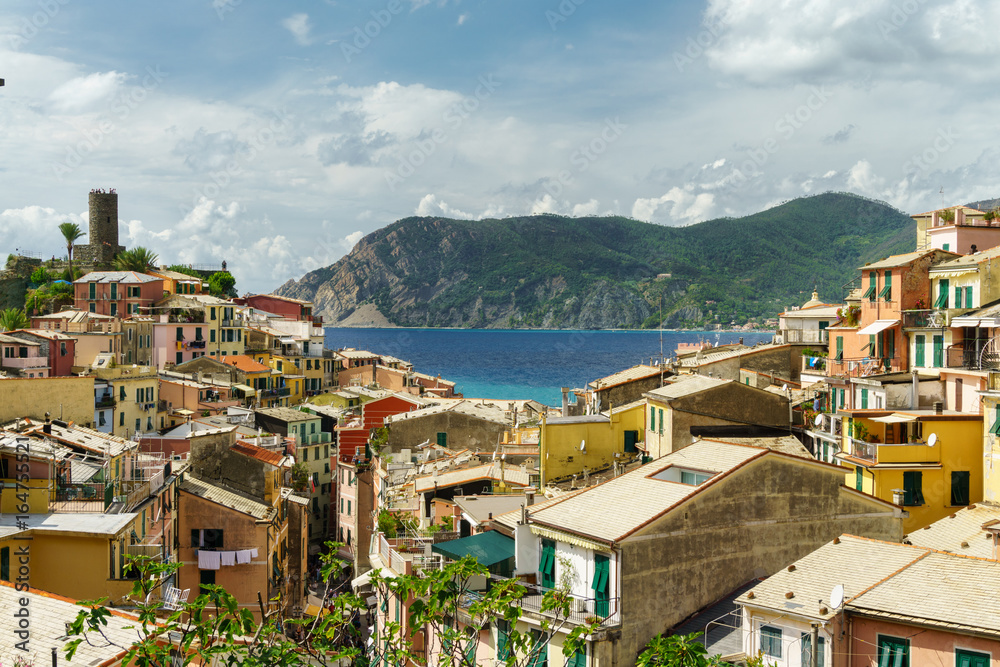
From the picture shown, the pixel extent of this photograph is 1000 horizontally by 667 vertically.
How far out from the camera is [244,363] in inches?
2785

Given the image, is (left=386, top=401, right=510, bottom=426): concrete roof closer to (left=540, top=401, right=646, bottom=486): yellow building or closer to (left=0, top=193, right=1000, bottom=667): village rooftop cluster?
(left=0, top=193, right=1000, bottom=667): village rooftop cluster

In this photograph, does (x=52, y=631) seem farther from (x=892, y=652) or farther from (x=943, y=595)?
(x=943, y=595)

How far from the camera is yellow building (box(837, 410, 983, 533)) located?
26766mm

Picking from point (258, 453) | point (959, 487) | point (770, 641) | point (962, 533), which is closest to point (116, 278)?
point (258, 453)

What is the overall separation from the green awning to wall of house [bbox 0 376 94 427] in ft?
65.9

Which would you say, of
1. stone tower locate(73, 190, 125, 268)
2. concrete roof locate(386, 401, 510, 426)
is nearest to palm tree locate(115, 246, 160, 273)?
stone tower locate(73, 190, 125, 268)

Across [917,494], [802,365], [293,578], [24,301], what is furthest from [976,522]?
[24,301]

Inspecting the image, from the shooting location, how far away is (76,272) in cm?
9200

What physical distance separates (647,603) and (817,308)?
31.7 meters

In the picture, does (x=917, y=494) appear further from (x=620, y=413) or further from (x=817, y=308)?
(x=817, y=308)

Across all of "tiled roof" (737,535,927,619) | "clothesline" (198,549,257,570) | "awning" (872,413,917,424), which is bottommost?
"clothesline" (198,549,257,570)

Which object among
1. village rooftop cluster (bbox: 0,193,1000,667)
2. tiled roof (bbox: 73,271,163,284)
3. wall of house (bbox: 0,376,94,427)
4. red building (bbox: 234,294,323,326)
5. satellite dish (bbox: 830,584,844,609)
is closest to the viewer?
satellite dish (bbox: 830,584,844,609)

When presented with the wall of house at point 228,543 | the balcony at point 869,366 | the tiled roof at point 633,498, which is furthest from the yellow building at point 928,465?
the wall of house at point 228,543

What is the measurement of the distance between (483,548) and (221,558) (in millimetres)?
13820
